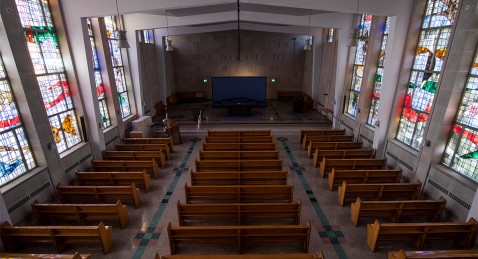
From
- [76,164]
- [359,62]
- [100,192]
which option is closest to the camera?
[100,192]

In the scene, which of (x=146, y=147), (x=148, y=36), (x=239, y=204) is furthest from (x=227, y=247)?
(x=148, y=36)

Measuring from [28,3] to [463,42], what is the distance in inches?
386

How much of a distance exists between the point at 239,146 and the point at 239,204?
3.32m

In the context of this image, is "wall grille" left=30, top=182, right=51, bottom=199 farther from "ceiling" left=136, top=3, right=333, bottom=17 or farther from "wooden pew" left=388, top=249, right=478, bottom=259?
"ceiling" left=136, top=3, right=333, bottom=17

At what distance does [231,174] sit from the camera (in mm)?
6391

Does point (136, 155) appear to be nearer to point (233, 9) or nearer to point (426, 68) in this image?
point (233, 9)

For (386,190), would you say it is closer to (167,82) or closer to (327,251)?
(327,251)

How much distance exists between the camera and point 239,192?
18.9 ft

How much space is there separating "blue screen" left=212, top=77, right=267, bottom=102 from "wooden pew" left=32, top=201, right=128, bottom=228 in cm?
1121

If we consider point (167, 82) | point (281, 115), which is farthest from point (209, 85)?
A: point (281, 115)

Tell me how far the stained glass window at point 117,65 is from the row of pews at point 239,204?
176 inches

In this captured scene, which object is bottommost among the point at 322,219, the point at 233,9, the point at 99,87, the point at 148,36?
the point at 322,219

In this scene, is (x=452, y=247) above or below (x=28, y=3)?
below

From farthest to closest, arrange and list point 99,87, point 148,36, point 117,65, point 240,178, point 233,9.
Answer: point 148,36
point 233,9
point 117,65
point 99,87
point 240,178
